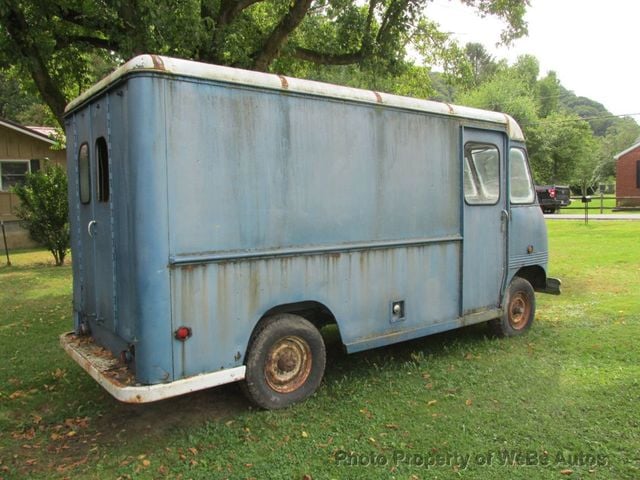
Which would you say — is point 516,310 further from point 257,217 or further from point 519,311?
point 257,217

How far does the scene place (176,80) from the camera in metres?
3.73

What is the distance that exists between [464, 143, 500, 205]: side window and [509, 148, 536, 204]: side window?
12.1 inches

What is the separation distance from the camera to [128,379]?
3861 mm

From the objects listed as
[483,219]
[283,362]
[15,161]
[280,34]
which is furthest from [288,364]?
[15,161]

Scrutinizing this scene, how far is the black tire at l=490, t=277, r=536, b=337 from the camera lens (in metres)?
6.28

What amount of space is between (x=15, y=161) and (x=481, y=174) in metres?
18.3

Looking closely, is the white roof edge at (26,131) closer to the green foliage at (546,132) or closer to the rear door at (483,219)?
the rear door at (483,219)

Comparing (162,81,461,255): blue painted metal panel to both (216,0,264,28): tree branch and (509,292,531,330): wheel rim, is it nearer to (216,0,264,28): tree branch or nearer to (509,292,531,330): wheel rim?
(509,292,531,330): wheel rim

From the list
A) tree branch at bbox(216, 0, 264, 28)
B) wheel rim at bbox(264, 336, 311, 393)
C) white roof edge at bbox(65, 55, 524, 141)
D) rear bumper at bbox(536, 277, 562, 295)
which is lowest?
wheel rim at bbox(264, 336, 311, 393)

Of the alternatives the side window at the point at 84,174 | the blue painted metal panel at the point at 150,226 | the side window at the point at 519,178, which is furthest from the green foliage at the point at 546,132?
the blue painted metal panel at the point at 150,226

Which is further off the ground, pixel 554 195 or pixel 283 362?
pixel 554 195

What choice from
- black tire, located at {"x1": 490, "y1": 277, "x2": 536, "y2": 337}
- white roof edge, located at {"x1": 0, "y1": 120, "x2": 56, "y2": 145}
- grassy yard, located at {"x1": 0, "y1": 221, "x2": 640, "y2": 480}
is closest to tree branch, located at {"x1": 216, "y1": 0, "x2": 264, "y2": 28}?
grassy yard, located at {"x1": 0, "y1": 221, "x2": 640, "y2": 480}

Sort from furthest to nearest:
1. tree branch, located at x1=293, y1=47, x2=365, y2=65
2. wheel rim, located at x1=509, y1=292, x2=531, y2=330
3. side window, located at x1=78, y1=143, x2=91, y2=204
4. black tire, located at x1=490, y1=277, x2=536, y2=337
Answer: tree branch, located at x1=293, y1=47, x2=365, y2=65
wheel rim, located at x1=509, y1=292, x2=531, y2=330
black tire, located at x1=490, y1=277, x2=536, y2=337
side window, located at x1=78, y1=143, x2=91, y2=204

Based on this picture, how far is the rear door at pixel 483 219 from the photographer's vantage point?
18.8ft
